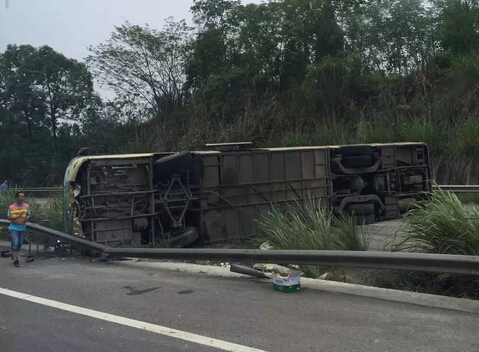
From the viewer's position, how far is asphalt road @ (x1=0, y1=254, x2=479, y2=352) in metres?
5.34

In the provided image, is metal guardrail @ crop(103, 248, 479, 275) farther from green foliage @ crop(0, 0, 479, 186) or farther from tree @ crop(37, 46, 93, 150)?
tree @ crop(37, 46, 93, 150)

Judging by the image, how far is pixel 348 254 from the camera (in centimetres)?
735

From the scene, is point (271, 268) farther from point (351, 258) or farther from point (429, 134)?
point (429, 134)

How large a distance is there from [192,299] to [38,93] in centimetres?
3201

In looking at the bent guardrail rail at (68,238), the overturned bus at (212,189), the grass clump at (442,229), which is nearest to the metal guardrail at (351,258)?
the grass clump at (442,229)

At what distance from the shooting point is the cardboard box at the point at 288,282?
287 inches

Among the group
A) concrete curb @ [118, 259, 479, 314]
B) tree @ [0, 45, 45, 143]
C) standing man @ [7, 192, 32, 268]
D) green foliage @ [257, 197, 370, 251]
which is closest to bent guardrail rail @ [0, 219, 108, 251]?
standing man @ [7, 192, 32, 268]

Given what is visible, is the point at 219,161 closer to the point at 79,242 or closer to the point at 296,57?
the point at 79,242

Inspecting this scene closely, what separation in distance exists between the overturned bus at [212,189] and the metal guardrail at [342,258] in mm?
1905

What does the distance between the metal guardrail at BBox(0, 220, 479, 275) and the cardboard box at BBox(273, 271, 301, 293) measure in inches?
19.9

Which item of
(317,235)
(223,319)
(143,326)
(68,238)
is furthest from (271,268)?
(68,238)

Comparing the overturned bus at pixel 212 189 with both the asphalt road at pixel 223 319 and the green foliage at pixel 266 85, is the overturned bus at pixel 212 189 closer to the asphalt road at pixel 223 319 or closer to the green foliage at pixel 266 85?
the asphalt road at pixel 223 319

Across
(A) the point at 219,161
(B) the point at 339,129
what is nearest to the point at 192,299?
(A) the point at 219,161

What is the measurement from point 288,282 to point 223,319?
137 cm
